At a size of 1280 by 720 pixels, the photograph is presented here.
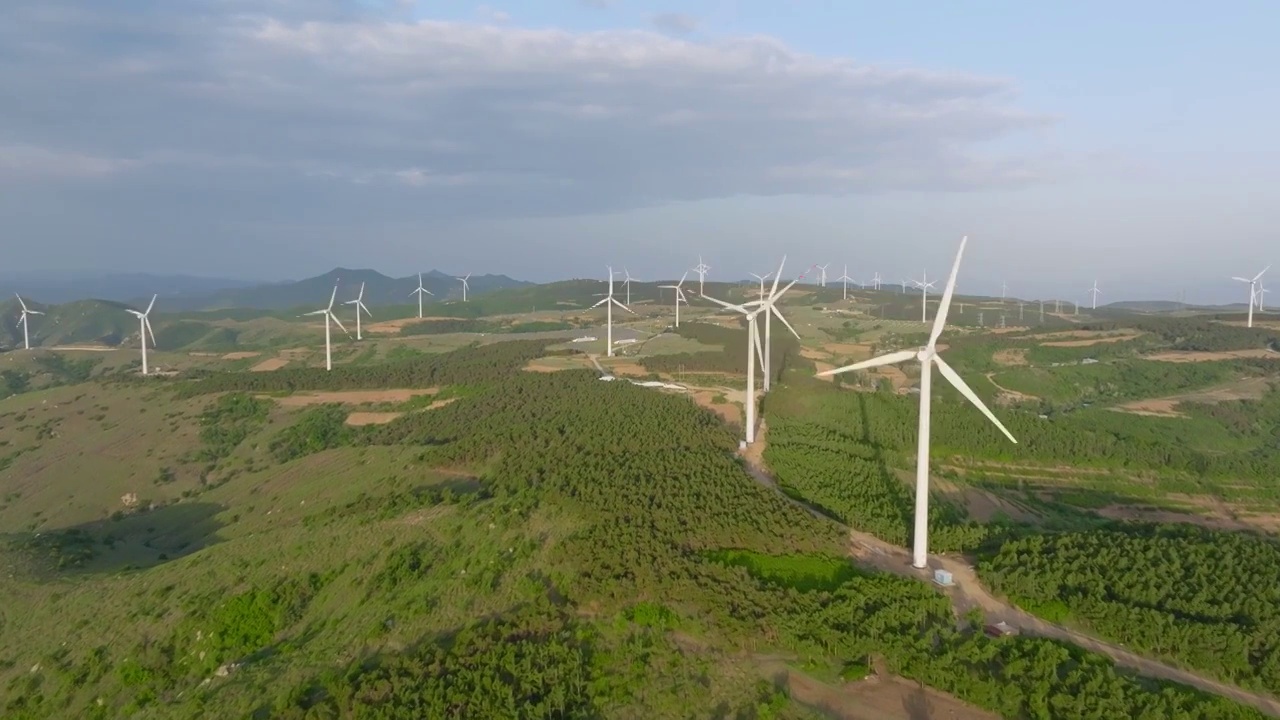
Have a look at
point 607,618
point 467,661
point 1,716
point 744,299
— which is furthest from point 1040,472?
point 744,299

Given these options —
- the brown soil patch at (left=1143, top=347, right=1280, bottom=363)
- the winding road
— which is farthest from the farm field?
the brown soil patch at (left=1143, top=347, right=1280, bottom=363)

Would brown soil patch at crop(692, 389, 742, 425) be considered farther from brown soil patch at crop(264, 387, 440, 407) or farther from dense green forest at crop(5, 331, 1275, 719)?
brown soil patch at crop(264, 387, 440, 407)

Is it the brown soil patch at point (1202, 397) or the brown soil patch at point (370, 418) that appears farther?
the brown soil patch at point (1202, 397)

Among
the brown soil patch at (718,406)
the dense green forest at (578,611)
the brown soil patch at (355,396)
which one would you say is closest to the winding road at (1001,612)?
the dense green forest at (578,611)

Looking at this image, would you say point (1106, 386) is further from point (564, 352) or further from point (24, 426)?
point (24, 426)

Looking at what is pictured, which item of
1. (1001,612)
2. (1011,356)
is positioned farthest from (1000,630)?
(1011,356)

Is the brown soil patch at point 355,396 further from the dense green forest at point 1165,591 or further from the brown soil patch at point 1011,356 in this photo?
the brown soil patch at point 1011,356
